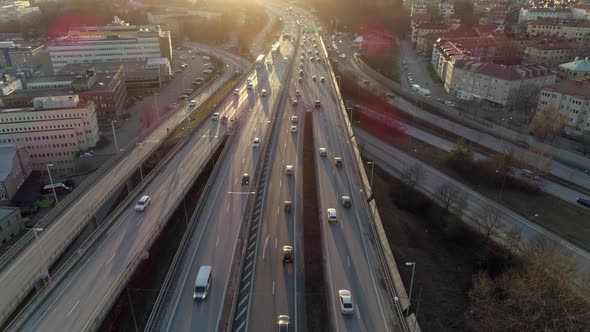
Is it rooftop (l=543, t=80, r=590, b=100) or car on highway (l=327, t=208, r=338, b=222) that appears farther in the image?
rooftop (l=543, t=80, r=590, b=100)

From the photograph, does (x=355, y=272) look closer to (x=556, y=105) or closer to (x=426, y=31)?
(x=556, y=105)

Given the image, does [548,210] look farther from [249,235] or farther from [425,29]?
[425,29]

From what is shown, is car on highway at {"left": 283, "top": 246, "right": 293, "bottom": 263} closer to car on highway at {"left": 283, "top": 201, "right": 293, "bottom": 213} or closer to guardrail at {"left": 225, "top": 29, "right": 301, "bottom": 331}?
guardrail at {"left": 225, "top": 29, "right": 301, "bottom": 331}

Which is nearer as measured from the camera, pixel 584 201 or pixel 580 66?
pixel 584 201

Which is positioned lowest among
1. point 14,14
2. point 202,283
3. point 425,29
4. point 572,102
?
point 202,283

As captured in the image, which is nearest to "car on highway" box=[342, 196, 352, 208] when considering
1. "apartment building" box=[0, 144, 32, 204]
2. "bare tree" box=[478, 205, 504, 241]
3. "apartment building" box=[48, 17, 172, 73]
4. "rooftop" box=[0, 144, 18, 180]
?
"bare tree" box=[478, 205, 504, 241]

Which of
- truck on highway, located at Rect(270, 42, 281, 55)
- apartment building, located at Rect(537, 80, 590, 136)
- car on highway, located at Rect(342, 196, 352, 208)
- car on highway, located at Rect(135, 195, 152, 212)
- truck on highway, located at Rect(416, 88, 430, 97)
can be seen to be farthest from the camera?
truck on highway, located at Rect(270, 42, 281, 55)

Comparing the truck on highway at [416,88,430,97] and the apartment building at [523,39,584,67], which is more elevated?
the apartment building at [523,39,584,67]

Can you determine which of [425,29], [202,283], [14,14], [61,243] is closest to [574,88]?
[425,29]
